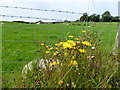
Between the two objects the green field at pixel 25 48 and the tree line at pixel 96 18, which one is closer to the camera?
the green field at pixel 25 48

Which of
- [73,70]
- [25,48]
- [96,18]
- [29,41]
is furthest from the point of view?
[25,48]

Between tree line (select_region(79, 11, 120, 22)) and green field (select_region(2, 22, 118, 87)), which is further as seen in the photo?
tree line (select_region(79, 11, 120, 22))

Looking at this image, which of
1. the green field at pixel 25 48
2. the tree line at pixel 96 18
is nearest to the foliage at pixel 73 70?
the green field at pixel 25 48

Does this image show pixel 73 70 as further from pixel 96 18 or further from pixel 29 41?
pixel 96 18

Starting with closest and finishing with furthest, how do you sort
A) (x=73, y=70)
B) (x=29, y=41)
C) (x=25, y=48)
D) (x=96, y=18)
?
1. (x=73, y=70)
2. (x=29, y=41)
3. (x=96, y=18)
4. (x=25, y=48)

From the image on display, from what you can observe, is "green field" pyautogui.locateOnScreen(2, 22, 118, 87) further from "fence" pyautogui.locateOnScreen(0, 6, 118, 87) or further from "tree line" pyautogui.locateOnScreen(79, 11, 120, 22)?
"tree line" pyautogui.locateOnScreen(79, 11, 120, 22)

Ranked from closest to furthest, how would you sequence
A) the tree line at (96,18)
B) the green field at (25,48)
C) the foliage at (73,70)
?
1. the foliage at (73,70)
2. the green field at (25,48)
3. the tree line at (96,18)

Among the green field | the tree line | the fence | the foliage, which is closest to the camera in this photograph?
the foliage

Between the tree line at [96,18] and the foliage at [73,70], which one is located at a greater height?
the tree line at [96,18]

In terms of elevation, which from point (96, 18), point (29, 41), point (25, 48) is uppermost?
point (96, 18)

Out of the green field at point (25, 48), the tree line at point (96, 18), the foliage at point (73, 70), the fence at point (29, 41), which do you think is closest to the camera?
the foliage at point (73, 70)

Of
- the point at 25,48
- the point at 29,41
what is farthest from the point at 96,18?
the point at 25,48

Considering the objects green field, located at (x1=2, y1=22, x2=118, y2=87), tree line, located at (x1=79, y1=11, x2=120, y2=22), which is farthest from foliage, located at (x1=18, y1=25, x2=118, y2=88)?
tree line, located at (x1=79, y1=11, x2=120, y2=22)

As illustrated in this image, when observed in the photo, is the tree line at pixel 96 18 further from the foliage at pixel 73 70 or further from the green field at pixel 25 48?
the foliage at pixel 73 70
